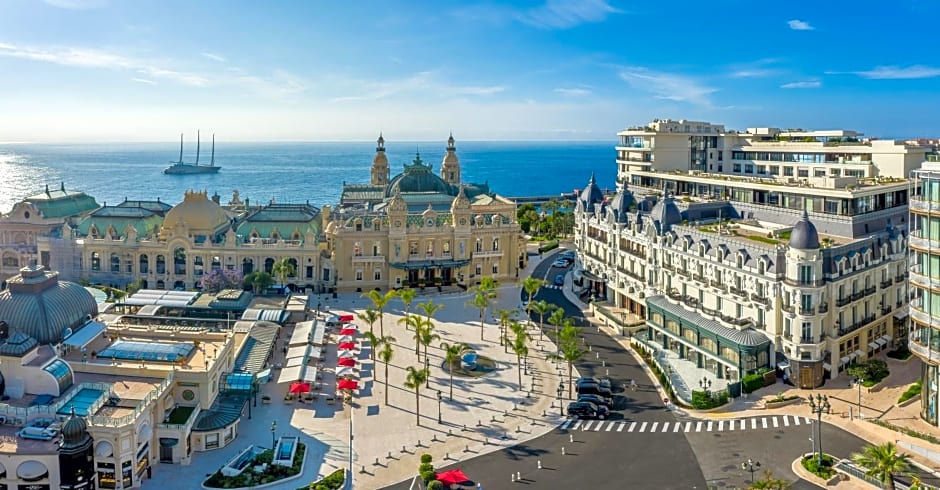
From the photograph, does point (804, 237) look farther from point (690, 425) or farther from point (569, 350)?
point (569, 350)

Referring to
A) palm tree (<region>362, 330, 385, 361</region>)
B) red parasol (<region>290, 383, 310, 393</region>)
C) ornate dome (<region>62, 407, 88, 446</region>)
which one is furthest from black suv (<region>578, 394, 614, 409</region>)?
ornate dome (<region>62, 407, 88, 446</region>)

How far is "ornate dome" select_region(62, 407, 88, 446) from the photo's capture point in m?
47.3

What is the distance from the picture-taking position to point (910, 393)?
6138 centimetres

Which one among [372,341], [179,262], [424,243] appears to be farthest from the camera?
[424,243]

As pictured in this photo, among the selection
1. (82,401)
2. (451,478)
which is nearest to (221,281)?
(82,401)

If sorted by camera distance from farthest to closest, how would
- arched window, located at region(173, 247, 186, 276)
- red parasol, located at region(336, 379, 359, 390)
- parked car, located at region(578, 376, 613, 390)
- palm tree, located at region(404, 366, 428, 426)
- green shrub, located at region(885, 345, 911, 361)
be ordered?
1. arched window, located at region(173, 247, 186, 276)
2. green shrub, located at region(885, 345, 911, 361)
3. parked car, located at region(578, 376, 613, 390)
4. red parasol, located at region(336, 379, 359, 390)
5. palm tree, located at region(404, 366, 428, 426)

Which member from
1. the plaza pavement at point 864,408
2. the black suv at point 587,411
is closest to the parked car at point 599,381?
the plaza pavement at point 864,408

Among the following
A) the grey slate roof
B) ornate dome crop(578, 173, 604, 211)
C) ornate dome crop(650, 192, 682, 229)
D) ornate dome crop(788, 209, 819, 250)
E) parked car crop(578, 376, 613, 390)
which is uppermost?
ornate dome crop(578, 173, 604, 211)

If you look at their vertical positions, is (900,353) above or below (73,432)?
below

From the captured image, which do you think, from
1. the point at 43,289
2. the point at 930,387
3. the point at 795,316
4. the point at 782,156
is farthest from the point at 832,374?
the point at 43,289

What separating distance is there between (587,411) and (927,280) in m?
26.8

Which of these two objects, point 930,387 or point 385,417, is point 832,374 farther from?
point 385,417

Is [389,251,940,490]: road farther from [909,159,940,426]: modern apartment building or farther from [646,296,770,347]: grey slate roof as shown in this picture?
[646,296,770,347]: grey slate roof

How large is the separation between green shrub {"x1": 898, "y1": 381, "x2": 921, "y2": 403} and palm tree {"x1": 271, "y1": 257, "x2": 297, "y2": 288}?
7419cm
